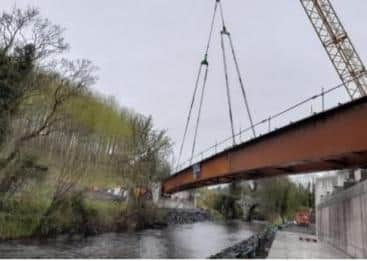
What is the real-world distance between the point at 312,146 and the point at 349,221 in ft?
22.1

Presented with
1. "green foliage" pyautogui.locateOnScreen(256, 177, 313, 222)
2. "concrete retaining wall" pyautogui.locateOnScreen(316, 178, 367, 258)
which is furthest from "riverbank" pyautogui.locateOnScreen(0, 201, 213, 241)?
"green foliage" pyautogui.locateOnScreen(256, 177, 313, 222)

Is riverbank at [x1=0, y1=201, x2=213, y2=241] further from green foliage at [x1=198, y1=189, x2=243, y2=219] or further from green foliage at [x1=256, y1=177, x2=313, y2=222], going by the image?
green foliage at [x1=198, y1=189, x2=243, y2=219]

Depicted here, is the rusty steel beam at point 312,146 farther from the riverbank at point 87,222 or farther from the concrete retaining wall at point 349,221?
the riverbank at point 87,222

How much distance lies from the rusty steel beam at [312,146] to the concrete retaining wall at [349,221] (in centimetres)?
170

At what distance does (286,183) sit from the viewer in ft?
226

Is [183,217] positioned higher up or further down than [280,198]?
further down

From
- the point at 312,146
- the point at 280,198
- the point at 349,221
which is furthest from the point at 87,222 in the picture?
the point at 280,198

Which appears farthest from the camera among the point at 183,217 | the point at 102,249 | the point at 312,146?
the point at 183,217

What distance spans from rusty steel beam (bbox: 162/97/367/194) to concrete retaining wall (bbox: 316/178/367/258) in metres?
1.70

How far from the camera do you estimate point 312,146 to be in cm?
1399

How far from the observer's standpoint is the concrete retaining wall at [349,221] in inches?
616

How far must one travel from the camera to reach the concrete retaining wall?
15.7 meters

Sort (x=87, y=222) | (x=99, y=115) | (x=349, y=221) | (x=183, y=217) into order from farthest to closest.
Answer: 1. (x=183, y=217)
2. (x=99, y=115)
3. (x=87, y=222)
4. (x=349, y=221)

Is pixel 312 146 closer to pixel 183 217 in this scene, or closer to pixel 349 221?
pixel 349 221
